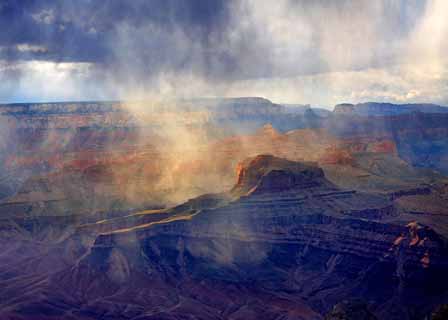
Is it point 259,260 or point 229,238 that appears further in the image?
point 229,238

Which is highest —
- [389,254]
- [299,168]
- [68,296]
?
[299,168]

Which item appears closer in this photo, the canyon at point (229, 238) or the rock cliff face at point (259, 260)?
the rock cliff face at point (259, 260)

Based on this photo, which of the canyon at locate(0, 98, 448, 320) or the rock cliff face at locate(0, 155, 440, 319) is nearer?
the rock cliff face at locate(0, 155, 440, 319)

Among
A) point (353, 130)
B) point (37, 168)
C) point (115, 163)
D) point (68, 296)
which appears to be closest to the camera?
point (68, 296)

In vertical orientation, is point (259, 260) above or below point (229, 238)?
below

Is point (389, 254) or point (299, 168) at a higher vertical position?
point (299, 168)

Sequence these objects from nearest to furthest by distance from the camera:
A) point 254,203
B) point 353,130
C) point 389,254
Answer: point 389,254 → point 254,203 → point 353,130

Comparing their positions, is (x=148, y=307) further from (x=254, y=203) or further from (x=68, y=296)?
(x=254, y=203)

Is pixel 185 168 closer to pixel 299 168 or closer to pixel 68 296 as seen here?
pixel 299 168

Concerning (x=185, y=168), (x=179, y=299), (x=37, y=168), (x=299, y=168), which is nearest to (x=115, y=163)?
(x=185, y=168)

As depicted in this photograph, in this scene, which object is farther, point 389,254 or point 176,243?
point 176,243
